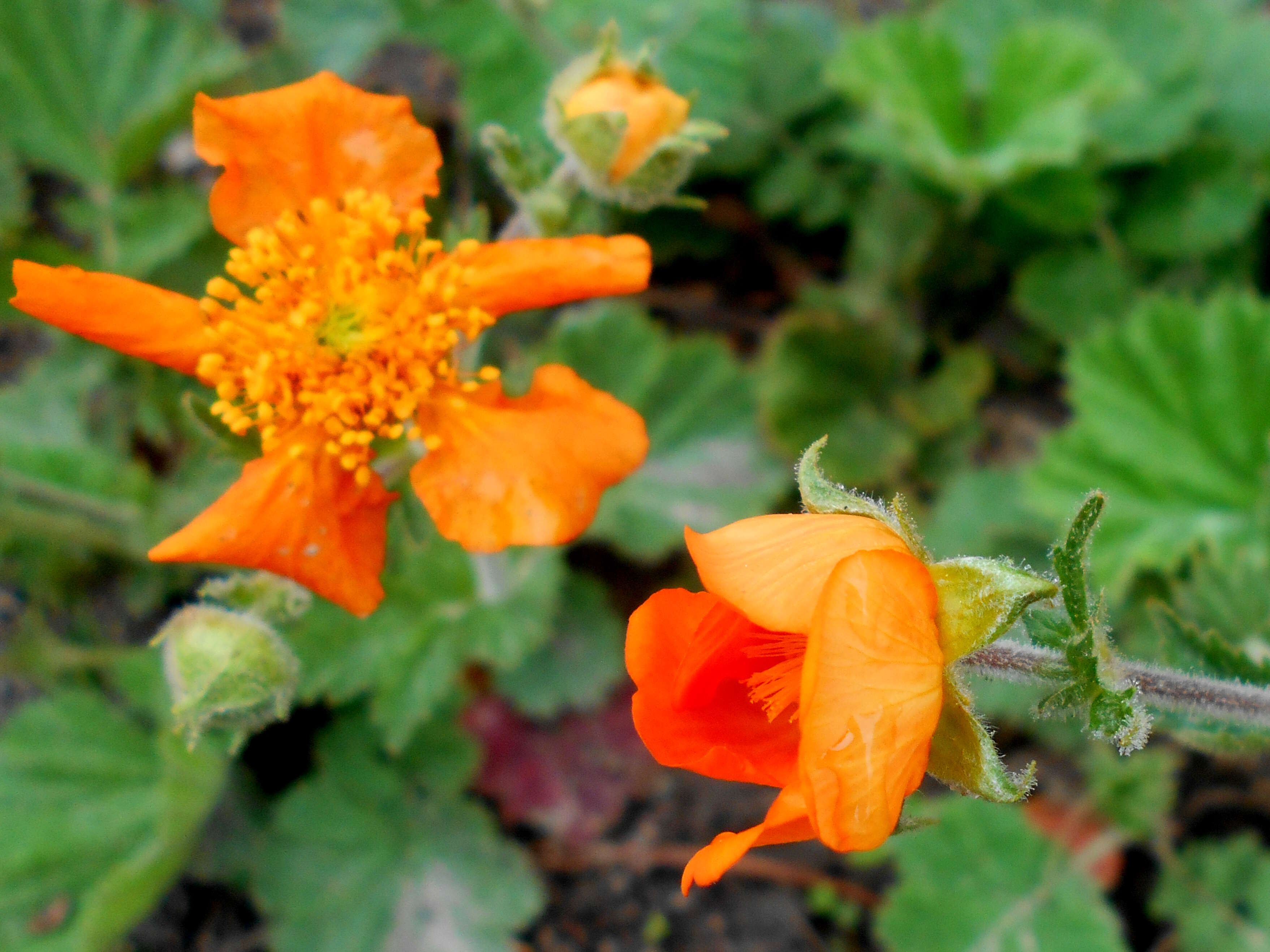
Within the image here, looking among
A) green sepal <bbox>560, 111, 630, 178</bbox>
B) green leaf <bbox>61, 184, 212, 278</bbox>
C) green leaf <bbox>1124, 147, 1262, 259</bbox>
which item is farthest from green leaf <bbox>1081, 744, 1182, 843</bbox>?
green leaf <bbox>61, 184, 212, 278</bbox>

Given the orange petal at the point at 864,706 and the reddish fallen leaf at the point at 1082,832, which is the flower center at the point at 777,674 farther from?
the reddish fallen leaf at the point at 1082,832

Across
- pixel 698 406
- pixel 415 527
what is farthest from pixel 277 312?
pixel 698 406

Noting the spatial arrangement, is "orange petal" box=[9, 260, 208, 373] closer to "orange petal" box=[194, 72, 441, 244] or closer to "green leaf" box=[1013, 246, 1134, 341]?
"orange petal" box=[194, 72, 441, 244]

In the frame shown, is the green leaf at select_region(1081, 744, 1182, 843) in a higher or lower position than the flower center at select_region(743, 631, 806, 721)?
lower

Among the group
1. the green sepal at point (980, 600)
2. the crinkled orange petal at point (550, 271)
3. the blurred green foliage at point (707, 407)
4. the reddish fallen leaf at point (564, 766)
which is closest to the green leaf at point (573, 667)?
the blurred green foliage at point (707, 407)

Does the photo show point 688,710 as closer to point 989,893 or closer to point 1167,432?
point 989,893

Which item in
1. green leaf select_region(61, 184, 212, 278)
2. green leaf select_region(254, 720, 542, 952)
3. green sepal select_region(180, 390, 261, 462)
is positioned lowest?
green leaf select_region(254, 720, 542, 952)

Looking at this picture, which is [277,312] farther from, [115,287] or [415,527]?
[415,527]
